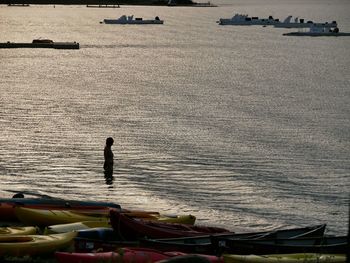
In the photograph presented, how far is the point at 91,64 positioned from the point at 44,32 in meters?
68.1

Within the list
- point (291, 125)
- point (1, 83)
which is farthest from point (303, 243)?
point (1, 83)

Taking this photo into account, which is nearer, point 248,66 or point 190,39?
point 248,66

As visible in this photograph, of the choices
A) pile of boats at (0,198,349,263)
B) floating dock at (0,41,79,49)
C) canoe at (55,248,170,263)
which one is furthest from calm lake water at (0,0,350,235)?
canoe at (55,248,170,263)

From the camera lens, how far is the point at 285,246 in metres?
27.6

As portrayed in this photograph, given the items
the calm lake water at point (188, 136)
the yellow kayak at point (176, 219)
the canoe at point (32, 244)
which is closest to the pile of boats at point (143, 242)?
the canoe at point (32, 244)

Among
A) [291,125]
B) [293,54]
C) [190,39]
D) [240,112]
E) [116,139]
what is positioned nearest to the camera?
[116,139]

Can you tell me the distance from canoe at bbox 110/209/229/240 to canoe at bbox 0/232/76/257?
1198 millimetres

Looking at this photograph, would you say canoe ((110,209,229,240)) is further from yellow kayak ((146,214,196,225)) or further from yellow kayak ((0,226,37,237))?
yellow kayak ((0,226,37,237))

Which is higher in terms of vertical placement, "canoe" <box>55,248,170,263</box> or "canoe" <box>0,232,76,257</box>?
"canoe" <box>55,248,170,263</box>

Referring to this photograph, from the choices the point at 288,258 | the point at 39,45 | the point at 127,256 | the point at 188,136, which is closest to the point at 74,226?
the point at 127,256

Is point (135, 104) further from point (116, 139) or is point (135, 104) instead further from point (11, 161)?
point (11, 161)

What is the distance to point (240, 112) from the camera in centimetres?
7050

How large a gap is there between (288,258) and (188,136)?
3219 cm

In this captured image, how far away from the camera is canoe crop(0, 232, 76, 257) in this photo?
26.7m
